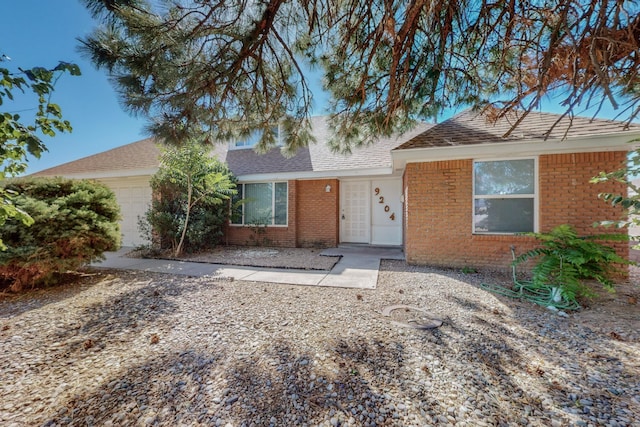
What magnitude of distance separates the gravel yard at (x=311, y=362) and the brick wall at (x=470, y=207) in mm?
1831

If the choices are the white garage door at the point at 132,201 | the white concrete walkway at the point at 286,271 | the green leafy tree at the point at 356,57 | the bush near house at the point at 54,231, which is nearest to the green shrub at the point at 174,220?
the white concrete walkway at the point at 286,271

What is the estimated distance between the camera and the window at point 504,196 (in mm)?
5602

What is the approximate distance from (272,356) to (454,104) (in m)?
4.95

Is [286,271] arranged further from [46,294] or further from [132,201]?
[132,201]

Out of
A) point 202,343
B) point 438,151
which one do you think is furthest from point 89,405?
point 438,151

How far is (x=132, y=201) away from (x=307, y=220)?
7123mm

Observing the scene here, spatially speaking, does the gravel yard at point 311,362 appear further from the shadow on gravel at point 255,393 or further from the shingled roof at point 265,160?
the shingled roof at point 265,160

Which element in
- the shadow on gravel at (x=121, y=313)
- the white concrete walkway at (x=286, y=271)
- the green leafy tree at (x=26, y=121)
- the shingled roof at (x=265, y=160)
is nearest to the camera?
the green leafy tree at (x=26, y=121)

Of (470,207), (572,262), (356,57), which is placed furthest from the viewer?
(470,207)

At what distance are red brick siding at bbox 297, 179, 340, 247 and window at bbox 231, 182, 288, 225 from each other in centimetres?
68

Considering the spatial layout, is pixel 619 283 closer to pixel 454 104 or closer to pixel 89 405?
pixel 454 104

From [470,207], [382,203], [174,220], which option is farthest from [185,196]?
[470,207]

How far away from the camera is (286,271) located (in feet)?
19.6

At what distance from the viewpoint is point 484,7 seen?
10.2 ft
